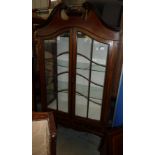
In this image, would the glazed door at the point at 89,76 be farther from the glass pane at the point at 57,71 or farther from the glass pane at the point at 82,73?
the glass pane at the point at 57,71

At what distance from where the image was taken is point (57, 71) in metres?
1.79

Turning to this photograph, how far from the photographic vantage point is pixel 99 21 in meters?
1.43

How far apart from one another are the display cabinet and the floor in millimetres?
Result: 251

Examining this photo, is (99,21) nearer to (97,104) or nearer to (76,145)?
(97,104)

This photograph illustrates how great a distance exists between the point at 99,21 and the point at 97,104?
→ 727mm

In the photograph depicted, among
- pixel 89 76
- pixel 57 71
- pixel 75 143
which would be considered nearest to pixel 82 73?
pixel 89 76

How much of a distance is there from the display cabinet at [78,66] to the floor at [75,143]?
25 cm

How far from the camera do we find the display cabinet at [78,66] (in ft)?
4.82

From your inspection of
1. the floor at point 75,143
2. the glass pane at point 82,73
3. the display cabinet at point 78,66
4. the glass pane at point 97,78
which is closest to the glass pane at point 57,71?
the display cabinet at point 78,66

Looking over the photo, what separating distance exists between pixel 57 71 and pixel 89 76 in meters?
0.33

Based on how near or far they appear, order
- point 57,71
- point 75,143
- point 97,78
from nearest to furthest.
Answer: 1. point 97,78
2. point 57,71
3. point 75,143

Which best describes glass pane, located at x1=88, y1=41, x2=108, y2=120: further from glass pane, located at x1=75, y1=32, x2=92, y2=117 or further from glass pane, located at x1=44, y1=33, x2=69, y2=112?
glass pane, located at x1=44, y1=33, x2=69, y2=112

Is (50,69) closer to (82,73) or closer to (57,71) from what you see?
(57,71)
